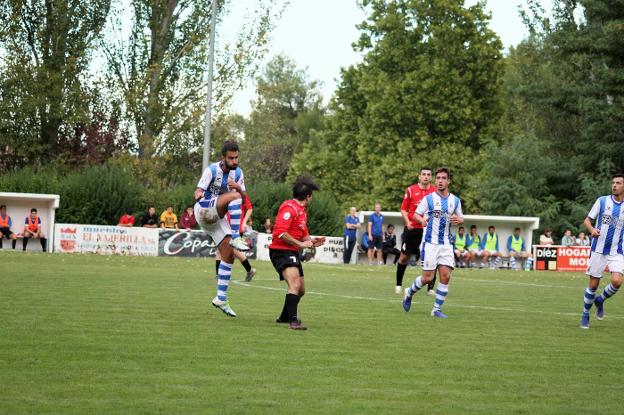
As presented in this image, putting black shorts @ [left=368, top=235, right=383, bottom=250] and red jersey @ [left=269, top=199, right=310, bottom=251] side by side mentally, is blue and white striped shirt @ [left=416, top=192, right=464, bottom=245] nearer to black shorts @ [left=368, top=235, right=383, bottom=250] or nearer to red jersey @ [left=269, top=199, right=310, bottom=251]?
red jersey @ [left=269, top=199, right=310, bottom=251]

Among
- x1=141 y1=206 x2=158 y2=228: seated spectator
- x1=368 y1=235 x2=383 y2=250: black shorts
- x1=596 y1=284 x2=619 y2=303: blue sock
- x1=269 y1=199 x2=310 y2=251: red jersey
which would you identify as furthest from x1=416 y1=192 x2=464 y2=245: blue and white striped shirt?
x1=141 y1=206 x2=158 y2=228: seated spectator

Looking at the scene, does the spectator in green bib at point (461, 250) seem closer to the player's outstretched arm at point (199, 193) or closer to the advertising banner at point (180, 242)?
the advertising banner at point (180, 242)

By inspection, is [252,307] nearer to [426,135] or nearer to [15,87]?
[15,87]

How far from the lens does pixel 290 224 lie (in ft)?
40.5

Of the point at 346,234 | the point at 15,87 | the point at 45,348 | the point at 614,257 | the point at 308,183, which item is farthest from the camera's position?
the point at 15,87

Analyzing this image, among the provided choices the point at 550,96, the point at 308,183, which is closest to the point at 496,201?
the point at 550,96

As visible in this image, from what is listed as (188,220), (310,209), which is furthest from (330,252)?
(188,220)

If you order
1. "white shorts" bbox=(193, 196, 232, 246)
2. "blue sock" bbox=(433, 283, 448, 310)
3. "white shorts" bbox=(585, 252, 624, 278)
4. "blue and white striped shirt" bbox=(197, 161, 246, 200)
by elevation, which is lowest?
"blue sock" bbox=(433, 283, 448, 310)

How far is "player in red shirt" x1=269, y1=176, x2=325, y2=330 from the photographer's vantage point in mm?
12258

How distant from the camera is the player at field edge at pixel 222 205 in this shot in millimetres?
13336

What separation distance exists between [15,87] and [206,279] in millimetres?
25676

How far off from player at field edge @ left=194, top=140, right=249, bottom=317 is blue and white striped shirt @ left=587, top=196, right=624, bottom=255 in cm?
524

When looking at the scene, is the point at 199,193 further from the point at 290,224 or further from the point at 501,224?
the point at 501,224

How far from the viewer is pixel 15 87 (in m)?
44.0
